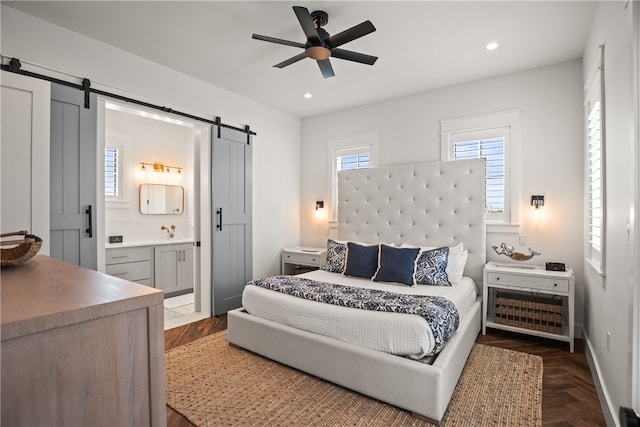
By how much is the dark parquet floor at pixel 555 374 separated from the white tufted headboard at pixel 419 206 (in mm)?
718

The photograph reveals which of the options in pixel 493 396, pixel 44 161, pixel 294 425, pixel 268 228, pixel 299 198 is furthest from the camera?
pixel 299 198

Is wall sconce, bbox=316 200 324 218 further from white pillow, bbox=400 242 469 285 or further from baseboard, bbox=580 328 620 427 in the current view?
baseboard, bbox=580 328 620 427

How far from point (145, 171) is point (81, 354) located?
5141 millimetres

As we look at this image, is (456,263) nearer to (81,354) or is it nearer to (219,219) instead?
Answer: (219,219)

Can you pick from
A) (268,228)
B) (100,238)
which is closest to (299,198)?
(268,228)

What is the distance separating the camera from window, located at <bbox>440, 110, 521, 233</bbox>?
367cm

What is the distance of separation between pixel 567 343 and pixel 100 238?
4.57 m

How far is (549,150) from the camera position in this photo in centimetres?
350

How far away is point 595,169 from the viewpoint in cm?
271

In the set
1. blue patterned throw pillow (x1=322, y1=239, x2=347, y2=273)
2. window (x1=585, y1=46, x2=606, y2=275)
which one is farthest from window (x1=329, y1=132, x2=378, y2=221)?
window (x1=585, y1=46, x2=606, y2=275)

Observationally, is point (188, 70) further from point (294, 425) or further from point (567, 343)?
point (567, 343)

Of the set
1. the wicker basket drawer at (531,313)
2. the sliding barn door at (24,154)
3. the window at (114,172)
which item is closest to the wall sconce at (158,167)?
the window at (114,172)

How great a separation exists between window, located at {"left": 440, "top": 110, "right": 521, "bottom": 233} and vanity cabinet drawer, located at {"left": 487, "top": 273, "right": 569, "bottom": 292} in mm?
652

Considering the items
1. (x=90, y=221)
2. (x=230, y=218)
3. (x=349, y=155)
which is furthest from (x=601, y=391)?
(x=90, y=221)
